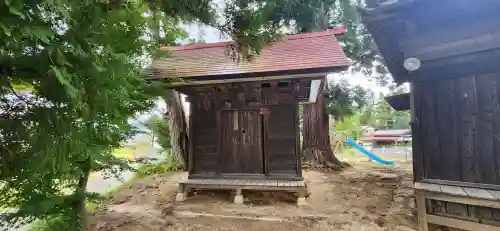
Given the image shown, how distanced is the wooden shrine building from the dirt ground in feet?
1.56

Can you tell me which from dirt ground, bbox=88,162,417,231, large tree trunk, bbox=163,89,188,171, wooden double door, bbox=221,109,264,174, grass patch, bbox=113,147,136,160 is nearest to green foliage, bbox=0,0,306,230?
grass patch, bbox=113,147,136,160

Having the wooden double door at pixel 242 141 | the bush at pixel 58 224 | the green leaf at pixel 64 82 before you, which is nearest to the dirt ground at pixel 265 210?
the bush at pixel 58 224

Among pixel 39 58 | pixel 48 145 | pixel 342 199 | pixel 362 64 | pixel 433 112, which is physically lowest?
pixel 342 199

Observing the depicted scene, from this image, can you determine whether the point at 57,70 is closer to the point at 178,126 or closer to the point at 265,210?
the point at 265,210

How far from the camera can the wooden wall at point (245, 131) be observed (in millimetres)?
6246

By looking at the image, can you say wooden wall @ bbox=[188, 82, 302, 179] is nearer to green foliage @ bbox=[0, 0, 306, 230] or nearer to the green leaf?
green foliage @ bbox=[0, 0, 306, 230]

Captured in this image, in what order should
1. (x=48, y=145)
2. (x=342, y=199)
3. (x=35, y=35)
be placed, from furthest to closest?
(x=342, y=199) < (x=48, y=145) < (x=35, y=35)

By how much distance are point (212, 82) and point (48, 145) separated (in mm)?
4193

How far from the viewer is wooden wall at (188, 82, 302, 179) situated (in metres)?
6.25

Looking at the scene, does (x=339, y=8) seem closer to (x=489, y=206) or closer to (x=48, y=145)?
(x=489, y=206)

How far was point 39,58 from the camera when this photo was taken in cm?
176

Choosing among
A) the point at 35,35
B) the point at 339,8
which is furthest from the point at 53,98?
the point at 339,8

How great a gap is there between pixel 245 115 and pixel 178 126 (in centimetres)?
315

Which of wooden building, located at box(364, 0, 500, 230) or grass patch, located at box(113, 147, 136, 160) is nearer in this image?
wooden building, located at box(364, 0, 500, 230)
